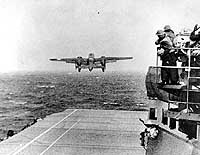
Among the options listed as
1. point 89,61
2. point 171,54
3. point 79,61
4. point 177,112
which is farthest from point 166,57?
point 89,61

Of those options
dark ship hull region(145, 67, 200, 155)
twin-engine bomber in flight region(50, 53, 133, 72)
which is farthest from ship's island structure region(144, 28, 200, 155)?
twin-engine bomber in flight region(50, 53, 133, 72)

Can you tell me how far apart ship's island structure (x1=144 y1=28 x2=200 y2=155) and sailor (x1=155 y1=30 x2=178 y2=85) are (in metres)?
0.20

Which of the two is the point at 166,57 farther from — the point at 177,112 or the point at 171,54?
the point at 177,112

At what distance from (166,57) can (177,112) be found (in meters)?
2.17

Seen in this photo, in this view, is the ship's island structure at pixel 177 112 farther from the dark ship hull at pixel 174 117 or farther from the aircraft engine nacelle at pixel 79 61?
the aircraft engine nacelle at pixel 79 61

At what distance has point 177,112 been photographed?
11641 millimetres

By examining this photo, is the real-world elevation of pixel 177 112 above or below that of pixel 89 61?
below

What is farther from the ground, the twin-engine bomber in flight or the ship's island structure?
the twin-engine bomber in flight

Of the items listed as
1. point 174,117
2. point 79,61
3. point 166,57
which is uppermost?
point 79,61

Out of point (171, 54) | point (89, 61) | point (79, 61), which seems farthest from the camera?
point (89, 61)

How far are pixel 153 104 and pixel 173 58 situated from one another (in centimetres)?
194

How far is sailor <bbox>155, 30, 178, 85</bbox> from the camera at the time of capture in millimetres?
12227

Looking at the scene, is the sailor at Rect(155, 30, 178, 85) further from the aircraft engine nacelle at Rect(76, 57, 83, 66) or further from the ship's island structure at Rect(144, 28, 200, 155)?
the aircraft engine nacelle at Rect(76, 57, 83, 66)

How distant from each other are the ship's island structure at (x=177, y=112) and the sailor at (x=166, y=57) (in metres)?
0.20
